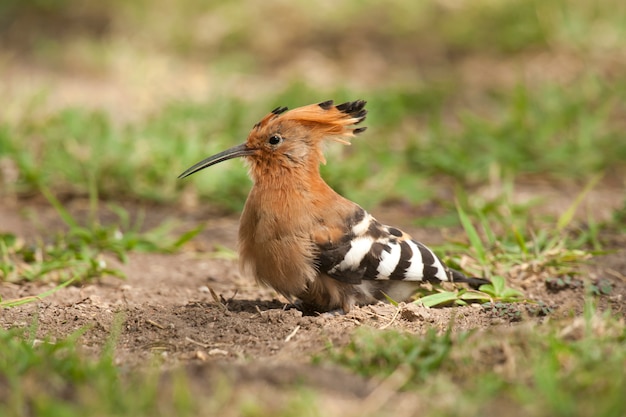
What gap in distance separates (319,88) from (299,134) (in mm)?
3641

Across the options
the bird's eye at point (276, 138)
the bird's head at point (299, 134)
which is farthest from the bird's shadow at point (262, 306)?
the bird's eye at point (276, 138)

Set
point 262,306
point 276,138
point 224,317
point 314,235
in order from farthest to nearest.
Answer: point 276,138
point 262,306
point 314,235
point 224,317

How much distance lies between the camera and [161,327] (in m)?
3.49

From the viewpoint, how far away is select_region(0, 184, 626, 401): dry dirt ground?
9.68 ft

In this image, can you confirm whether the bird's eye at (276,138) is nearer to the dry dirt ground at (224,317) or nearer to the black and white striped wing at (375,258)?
the black and white striped wing at (375,258)

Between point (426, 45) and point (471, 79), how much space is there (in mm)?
1276

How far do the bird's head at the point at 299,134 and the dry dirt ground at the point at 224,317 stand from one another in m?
0.66

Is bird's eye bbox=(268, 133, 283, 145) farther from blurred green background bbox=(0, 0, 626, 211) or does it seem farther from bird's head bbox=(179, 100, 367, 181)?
blurred green background bbox=(0, 0, 626, 211)

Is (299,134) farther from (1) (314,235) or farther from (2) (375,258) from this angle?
(2) (375,258)

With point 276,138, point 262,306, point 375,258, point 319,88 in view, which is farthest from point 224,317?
point 319,88

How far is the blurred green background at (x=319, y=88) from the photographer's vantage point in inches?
229

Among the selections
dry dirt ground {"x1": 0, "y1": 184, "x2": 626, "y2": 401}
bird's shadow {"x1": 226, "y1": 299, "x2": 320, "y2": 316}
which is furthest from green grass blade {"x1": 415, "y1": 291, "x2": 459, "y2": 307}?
bird's shadow {"x1": 226, "y1": 299, "x2": 320, "y2": 316}

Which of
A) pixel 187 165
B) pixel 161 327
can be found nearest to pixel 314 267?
pixel 161 327

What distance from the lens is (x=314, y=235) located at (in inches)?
150
